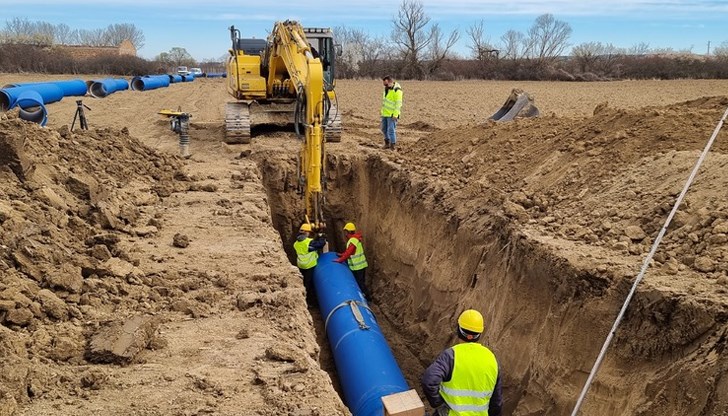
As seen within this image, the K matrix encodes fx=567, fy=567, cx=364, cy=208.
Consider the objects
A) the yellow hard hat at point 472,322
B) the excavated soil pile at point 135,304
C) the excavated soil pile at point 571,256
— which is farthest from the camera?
the excavated soil pile at point 571,256

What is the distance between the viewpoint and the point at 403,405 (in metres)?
3.25

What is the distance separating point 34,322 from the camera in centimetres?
461

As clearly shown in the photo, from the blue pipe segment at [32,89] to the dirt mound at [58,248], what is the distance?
25.6 ft

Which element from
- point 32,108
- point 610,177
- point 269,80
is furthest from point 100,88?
point 610,177

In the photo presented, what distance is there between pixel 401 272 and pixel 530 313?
392 cm

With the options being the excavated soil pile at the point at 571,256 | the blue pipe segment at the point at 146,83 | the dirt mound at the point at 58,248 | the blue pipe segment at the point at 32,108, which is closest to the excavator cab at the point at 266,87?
the excavated soil pile at the point at 571,256

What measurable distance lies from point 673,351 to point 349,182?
8.50m

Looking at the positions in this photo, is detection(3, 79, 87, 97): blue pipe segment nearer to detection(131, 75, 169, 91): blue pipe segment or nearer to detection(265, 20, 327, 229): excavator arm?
detection(131, 75, 169, 91): blue pipe segment

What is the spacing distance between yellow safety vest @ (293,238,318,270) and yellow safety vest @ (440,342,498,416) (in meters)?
5.43

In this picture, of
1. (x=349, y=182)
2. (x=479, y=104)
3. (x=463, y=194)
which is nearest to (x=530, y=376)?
(x=463, y=194)

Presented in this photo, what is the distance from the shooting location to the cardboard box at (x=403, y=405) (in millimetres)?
3201

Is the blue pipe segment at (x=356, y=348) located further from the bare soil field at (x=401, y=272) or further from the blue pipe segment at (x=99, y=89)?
the blue pipe segment at (x=99, y=89)

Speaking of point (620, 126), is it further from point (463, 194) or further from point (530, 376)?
point (530, 376)

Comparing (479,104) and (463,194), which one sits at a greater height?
(479,104)
